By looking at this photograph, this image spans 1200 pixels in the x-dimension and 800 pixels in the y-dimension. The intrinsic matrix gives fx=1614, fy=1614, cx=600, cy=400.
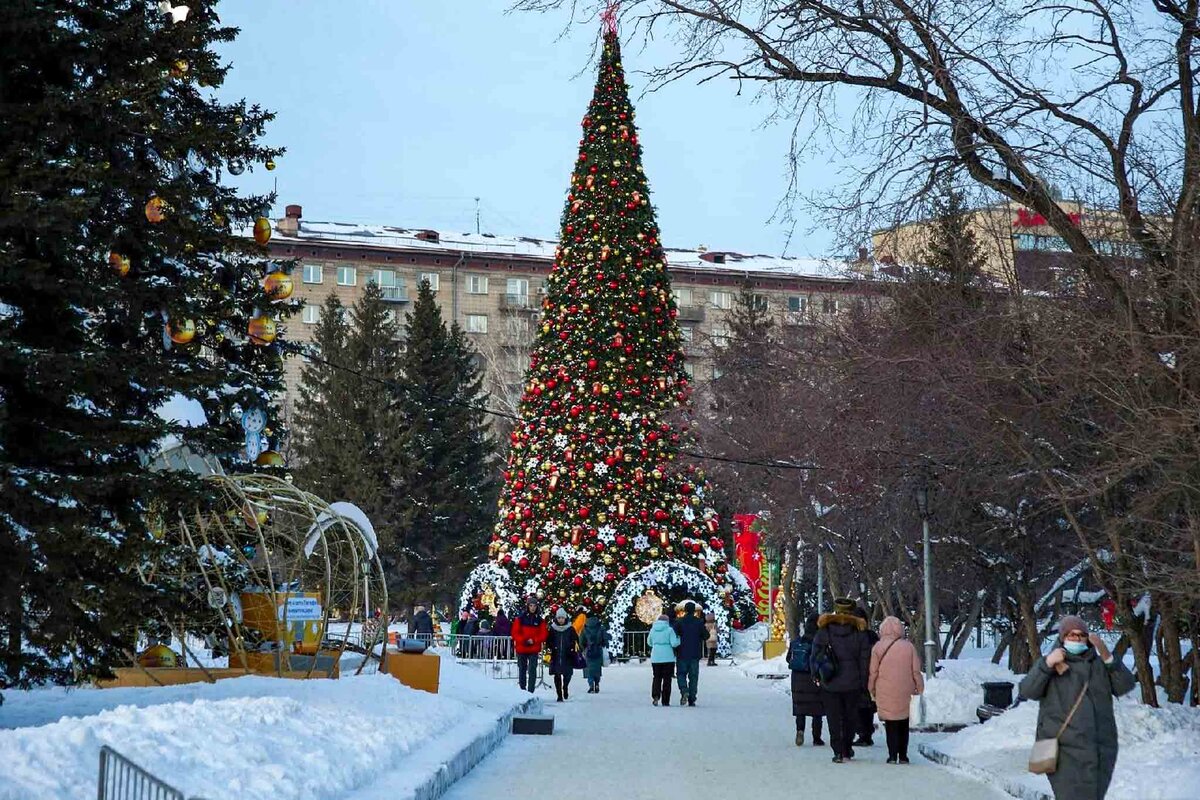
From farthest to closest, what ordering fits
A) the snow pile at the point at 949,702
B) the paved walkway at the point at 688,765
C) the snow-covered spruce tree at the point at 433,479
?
the snow-covered spruce tree at the point at 433,479 < the snow pile at the point at 949,702 < the paved walkway at the point at 688,765

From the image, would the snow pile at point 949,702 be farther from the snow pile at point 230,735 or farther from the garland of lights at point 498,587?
the garland of lights at point 498,587

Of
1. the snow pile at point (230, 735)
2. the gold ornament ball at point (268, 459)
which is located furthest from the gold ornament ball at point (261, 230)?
the snow pile at point (230, 735)

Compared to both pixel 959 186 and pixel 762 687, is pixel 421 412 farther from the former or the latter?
pixel 959 186

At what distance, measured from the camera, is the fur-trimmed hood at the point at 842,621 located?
18.3 m

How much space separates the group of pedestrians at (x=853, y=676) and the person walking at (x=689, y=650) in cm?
721

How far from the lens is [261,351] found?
74.6 feet

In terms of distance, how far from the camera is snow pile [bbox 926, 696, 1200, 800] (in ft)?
42.0

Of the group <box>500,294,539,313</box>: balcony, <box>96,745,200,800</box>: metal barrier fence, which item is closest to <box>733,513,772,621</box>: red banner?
<box>500,294,539,313</box>: balcony

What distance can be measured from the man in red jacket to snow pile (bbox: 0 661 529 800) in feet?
30.3

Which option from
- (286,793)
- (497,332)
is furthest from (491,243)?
(286,793)

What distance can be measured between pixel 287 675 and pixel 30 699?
5.36 meters

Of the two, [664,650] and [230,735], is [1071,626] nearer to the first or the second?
[230,735]

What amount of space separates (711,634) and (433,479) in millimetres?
22710

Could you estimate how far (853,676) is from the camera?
17859mm
